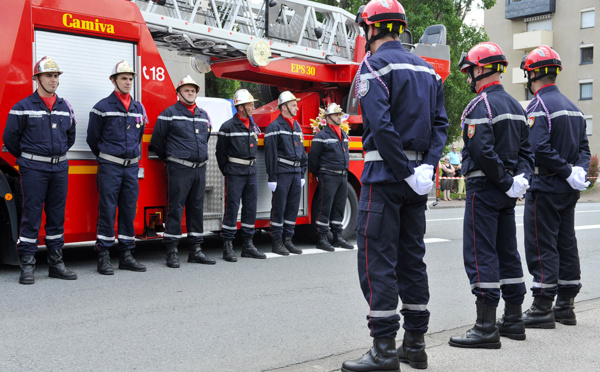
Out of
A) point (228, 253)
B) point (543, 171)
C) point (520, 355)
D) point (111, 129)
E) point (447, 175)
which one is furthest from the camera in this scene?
point (447, 175)

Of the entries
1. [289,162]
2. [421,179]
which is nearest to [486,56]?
[421,179]

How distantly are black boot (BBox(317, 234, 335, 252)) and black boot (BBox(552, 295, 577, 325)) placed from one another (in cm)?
444

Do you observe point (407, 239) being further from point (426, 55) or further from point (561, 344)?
point (426, 55)

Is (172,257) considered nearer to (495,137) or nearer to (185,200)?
(185,200)

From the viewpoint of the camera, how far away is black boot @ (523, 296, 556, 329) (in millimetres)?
5328

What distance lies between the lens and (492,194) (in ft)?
16.1

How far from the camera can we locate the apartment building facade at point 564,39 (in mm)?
43719

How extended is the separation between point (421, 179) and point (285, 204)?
5436 mm

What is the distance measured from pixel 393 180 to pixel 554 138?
7.05 feet

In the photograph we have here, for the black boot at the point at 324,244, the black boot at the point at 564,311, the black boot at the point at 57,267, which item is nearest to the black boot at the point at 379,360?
the black boot at the point at 564,311

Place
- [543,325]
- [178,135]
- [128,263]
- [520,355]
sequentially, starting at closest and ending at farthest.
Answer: [520,355] → [543,325] → [128,263] → [178,135]

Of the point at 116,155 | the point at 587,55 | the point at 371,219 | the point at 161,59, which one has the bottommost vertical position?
the point at 371,219

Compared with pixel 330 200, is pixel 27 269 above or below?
below

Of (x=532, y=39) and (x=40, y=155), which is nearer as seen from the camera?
(x=40, y=155)
